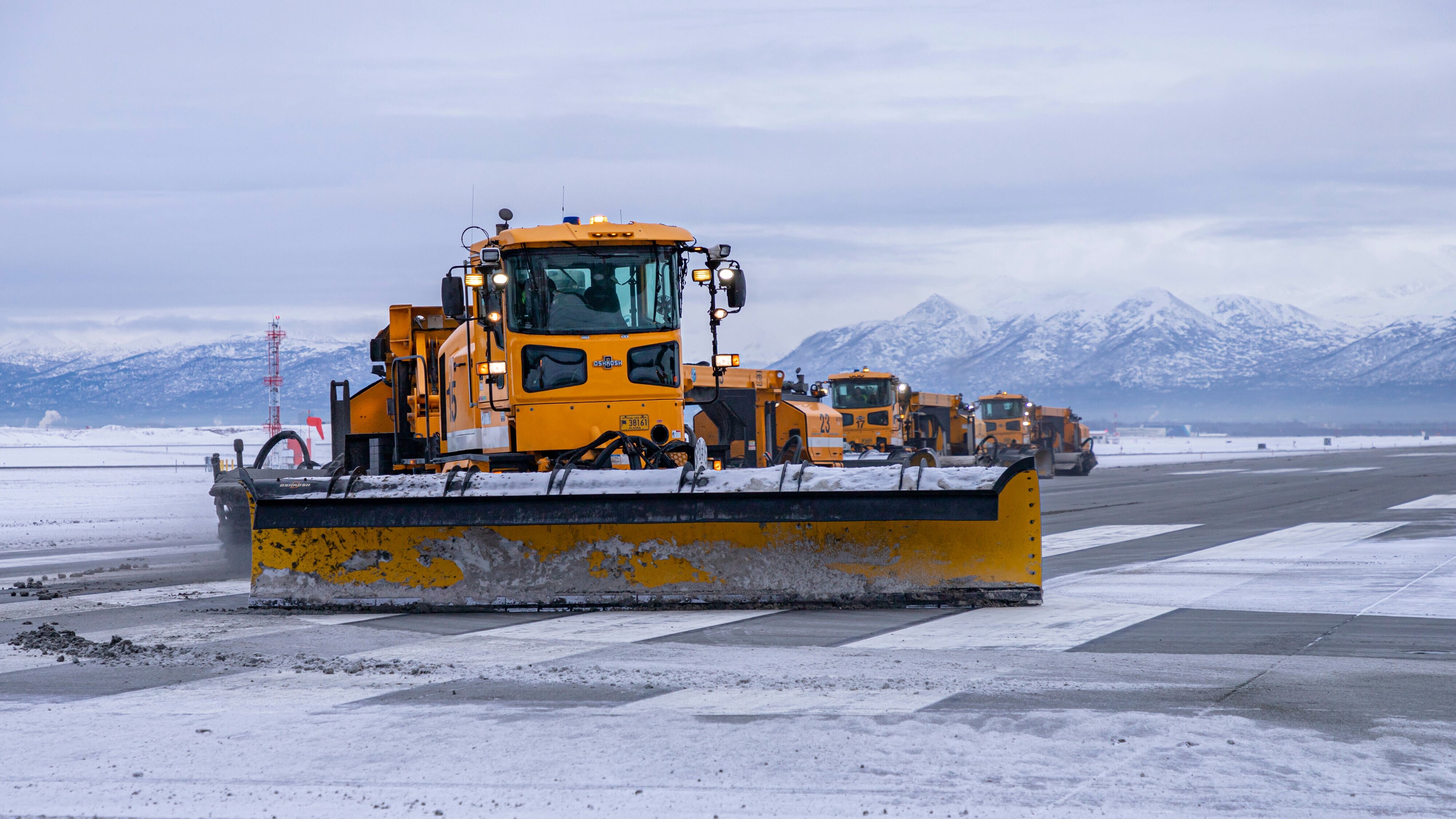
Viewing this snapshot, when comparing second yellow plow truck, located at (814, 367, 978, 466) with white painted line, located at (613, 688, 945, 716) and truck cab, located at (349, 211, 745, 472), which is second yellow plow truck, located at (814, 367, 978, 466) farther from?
white painted line, located at (613, 688, 945, 716)

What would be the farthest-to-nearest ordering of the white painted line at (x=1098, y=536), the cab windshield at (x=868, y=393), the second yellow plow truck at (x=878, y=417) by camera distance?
→ the cab windshield at (x=868, y=393) < the second yellow plow truck at (x=878, y=417) < the white painted line at (x=1098, y=536)

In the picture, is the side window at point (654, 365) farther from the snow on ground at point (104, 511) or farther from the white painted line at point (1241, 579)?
the snow on ground at point (104, 511)

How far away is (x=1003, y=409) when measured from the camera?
162 feet

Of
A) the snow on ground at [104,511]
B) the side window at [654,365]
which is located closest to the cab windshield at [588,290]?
the side window at [654,365]

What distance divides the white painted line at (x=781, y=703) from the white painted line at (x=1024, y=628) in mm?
1361

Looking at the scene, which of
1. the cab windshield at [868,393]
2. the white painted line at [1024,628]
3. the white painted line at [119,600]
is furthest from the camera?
the cab windshield at [868,393]

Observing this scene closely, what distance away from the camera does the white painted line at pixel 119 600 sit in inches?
376

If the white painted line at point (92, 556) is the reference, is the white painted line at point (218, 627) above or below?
above

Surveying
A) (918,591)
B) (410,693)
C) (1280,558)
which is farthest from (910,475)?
(1280,558)

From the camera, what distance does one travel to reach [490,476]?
29.3ft

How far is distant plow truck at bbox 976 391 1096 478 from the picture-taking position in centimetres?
4628

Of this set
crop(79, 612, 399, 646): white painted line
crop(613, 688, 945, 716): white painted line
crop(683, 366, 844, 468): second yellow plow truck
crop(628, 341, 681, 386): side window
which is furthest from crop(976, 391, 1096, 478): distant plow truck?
crop(613, 688, 945, 716): white painted line

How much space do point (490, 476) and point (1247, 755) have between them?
547 centimetres

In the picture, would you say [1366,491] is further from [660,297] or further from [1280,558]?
[660,297]
